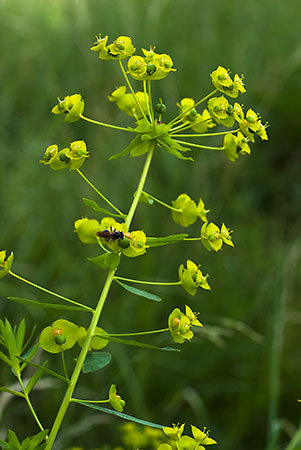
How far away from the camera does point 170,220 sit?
10.1 ft

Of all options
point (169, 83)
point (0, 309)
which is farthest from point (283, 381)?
point (169, 83)

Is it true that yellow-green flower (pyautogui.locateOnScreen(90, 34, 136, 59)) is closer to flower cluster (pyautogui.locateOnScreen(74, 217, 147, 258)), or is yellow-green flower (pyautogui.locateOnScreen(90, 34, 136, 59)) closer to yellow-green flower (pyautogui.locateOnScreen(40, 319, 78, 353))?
flower cluster (pyautogui.locateOnScreen(74, 217, 147, 258))

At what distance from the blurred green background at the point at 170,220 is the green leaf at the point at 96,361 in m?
0.68

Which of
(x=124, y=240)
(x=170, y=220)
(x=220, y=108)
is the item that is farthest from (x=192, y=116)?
(x=170, y=220)

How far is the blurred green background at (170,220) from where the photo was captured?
7.98 ft

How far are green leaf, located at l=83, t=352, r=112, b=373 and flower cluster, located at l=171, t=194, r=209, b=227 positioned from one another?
288 millimetres

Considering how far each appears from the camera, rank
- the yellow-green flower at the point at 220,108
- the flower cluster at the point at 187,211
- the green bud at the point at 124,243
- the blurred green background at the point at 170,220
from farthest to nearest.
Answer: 1. the blurred green background at the point at 170,220
2. the flower cluster at the point at 187,211
3. the yellow-green flower at the point at 220,108
4. the green bud at the point at 124,243

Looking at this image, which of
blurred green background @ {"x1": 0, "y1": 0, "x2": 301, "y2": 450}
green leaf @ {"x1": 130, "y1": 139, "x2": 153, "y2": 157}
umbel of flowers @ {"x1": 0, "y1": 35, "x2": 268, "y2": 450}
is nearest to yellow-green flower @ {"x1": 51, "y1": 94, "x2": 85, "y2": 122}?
umbel of flowers @ {"x1": 0, "y1": 35, "x2": 268, "y2": 450}

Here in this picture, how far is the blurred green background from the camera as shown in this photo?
2.43 m

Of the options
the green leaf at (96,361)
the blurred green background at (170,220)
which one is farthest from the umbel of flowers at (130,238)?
the blurred green background at (170,220)

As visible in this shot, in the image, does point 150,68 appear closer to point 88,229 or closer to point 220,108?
point 220,108

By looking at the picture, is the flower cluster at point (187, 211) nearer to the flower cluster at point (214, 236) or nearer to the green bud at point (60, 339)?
the flower cluster at point (214, 236)

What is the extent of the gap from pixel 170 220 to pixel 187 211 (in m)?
1.95

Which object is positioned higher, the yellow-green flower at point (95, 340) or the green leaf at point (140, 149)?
the green leaf at point (140, 149)
